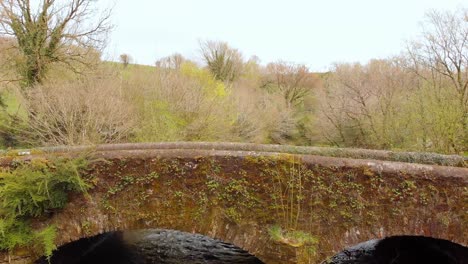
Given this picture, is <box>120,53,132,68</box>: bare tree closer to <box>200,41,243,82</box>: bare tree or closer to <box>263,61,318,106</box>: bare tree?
<box>200,41,243,82</box>: bare tree

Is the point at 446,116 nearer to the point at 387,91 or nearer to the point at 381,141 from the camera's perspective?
the point at 381,141

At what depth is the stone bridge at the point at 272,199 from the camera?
7027 millimetres

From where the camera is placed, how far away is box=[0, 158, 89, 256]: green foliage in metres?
7.10

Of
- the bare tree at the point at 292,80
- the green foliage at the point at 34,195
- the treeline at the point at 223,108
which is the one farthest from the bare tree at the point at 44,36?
the bare tree at the point at 292,80

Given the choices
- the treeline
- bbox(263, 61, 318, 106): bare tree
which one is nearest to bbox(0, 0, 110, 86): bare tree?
the treeline

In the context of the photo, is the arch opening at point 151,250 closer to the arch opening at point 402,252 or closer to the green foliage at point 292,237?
the arch opening at point 402,252

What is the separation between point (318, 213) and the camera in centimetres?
748

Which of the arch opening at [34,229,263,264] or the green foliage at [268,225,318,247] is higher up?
the green foliage at [268,225,318,247]

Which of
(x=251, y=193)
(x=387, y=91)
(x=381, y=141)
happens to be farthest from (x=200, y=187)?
(x=387, y=91)

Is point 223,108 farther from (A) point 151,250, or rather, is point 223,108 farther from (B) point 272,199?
(B) point 272,199

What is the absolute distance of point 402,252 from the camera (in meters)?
11.1

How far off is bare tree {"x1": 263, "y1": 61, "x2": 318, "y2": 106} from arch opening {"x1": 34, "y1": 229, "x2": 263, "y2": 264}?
2650 centimetres

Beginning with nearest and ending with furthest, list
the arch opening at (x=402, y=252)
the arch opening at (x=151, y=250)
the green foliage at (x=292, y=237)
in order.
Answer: the green foliage at (x=292, y=237), the arch opening at (x=402, y=252), the arch opening at (x=151, y=250)

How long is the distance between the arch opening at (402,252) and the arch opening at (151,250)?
11.2 ft
